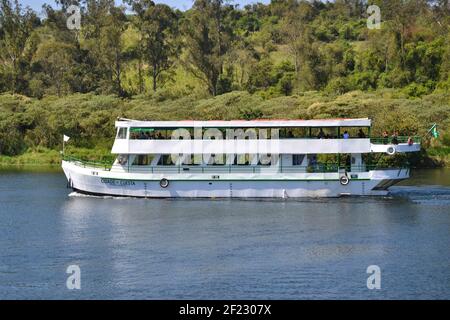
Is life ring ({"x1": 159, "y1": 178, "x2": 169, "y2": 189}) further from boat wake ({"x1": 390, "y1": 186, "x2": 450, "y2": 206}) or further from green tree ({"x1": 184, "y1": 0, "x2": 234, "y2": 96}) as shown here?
green tree ({"x1": 184, "y1": 0, "x2": 234, "y2": 96})

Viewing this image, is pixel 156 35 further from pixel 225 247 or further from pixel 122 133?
pixel 225 247

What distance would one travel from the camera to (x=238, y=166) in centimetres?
5712

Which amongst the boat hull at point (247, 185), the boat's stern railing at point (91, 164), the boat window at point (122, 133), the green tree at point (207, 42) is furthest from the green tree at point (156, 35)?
the boat hull at point (247, 185)

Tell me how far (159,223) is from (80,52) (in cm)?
6836

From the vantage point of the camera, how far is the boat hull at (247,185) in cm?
5650

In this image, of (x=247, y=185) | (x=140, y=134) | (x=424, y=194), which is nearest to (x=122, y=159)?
(x=140, y=134)

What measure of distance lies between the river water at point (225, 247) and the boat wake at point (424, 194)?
Answer: 0.38 ft

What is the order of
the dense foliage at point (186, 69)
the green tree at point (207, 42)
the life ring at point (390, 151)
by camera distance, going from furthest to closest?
the green tree at point (207, 42), the dense foliage at point (186, 69), the life ring at point (390, 151)

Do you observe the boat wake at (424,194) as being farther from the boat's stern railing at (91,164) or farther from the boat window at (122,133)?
the boat's stern railing at (91,164)

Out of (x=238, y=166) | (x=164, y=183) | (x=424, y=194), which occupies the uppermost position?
(x=238, y=166)

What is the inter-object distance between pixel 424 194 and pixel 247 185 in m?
11.3

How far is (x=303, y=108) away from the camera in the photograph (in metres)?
90.4

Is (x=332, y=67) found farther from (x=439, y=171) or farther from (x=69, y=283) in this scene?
(x=69, y=283)
